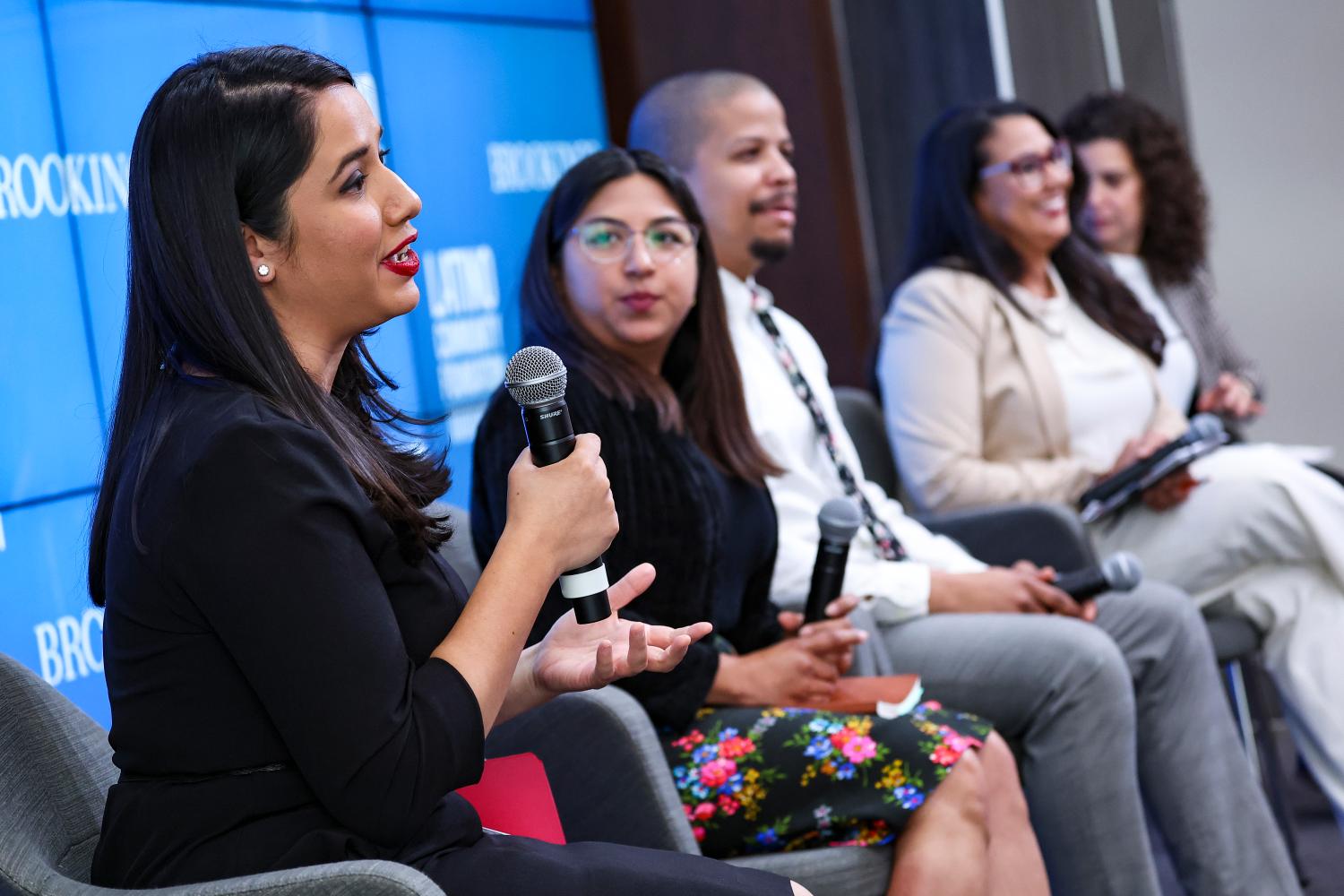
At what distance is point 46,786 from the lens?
1566 millimetres

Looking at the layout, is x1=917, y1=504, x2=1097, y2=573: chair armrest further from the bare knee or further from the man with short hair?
the bare knee

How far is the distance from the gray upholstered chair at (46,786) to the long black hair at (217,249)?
0.22 metres

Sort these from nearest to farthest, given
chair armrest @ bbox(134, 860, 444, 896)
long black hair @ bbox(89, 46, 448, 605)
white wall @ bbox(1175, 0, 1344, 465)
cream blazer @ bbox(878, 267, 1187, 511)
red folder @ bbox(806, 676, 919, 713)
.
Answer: chair armrest @ bbox(134, 860, 444, 896) → long black hair @ bbox(89, 46, 448, 605) → red folder @ bbox(806, 676, 919, 713) → cream blazer @ bbox(878, 267, 1187, 511) → white wall @ bbox(1175, 0, 1344, 465)

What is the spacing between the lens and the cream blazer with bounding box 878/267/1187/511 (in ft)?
10.4

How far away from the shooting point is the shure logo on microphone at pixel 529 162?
3.29 m

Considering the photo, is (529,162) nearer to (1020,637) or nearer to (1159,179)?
(1020,637)

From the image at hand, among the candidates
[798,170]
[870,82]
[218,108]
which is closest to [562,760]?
[218,108]

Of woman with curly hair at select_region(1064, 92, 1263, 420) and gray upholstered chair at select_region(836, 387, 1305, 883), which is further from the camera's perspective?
woman with curly hair at select_region(1064, 92, 1263, 420)

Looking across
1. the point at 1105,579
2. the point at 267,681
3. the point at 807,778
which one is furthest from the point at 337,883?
the point at 1105,579

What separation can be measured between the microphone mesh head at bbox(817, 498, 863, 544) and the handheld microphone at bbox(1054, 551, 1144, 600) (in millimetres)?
666

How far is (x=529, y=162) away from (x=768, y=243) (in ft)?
2.44

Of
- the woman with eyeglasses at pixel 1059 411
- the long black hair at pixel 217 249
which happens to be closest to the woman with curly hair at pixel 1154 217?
the woman with eyeglasses at pixel 1059 411

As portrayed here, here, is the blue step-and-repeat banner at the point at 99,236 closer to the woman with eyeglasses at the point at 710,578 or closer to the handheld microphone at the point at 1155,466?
the woman with eyeglasses at the point at 710,578

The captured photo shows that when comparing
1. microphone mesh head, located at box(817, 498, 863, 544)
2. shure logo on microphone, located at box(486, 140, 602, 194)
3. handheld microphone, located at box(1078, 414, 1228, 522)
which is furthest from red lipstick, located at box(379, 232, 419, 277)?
handheld microphone, located at box(1078, 414, 1228, 522)
